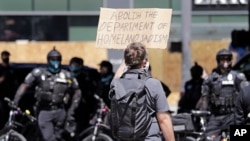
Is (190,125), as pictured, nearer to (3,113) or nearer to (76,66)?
(76,66)

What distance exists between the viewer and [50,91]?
1396 cm

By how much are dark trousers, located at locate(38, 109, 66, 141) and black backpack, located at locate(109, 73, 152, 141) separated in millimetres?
6075

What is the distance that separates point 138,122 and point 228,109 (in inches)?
210

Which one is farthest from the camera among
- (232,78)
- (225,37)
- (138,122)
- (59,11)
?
(225,37)

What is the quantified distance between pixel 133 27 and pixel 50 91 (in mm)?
4884

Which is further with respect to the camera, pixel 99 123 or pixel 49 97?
pixel 99 123

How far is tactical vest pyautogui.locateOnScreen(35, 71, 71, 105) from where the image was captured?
13969 millimetres

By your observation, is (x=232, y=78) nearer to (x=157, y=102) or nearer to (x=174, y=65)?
(x=157, y=102)

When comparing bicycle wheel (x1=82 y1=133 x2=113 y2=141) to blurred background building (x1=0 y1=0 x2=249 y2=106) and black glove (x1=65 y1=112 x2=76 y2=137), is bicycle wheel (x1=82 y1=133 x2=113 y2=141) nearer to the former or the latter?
black glove (x1=65 y1=112 x2=76 y2=137)

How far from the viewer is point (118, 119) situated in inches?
315

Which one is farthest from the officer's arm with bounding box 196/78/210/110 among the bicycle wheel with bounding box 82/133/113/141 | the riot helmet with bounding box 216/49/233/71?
the bicycle wheel with bounding box 82/133/113/141

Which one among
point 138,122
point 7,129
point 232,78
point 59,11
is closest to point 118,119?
point 138,122

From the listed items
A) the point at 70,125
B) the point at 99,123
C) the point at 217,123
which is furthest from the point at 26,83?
the point at 217,123

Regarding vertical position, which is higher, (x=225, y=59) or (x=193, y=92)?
(x=225, y=59)
